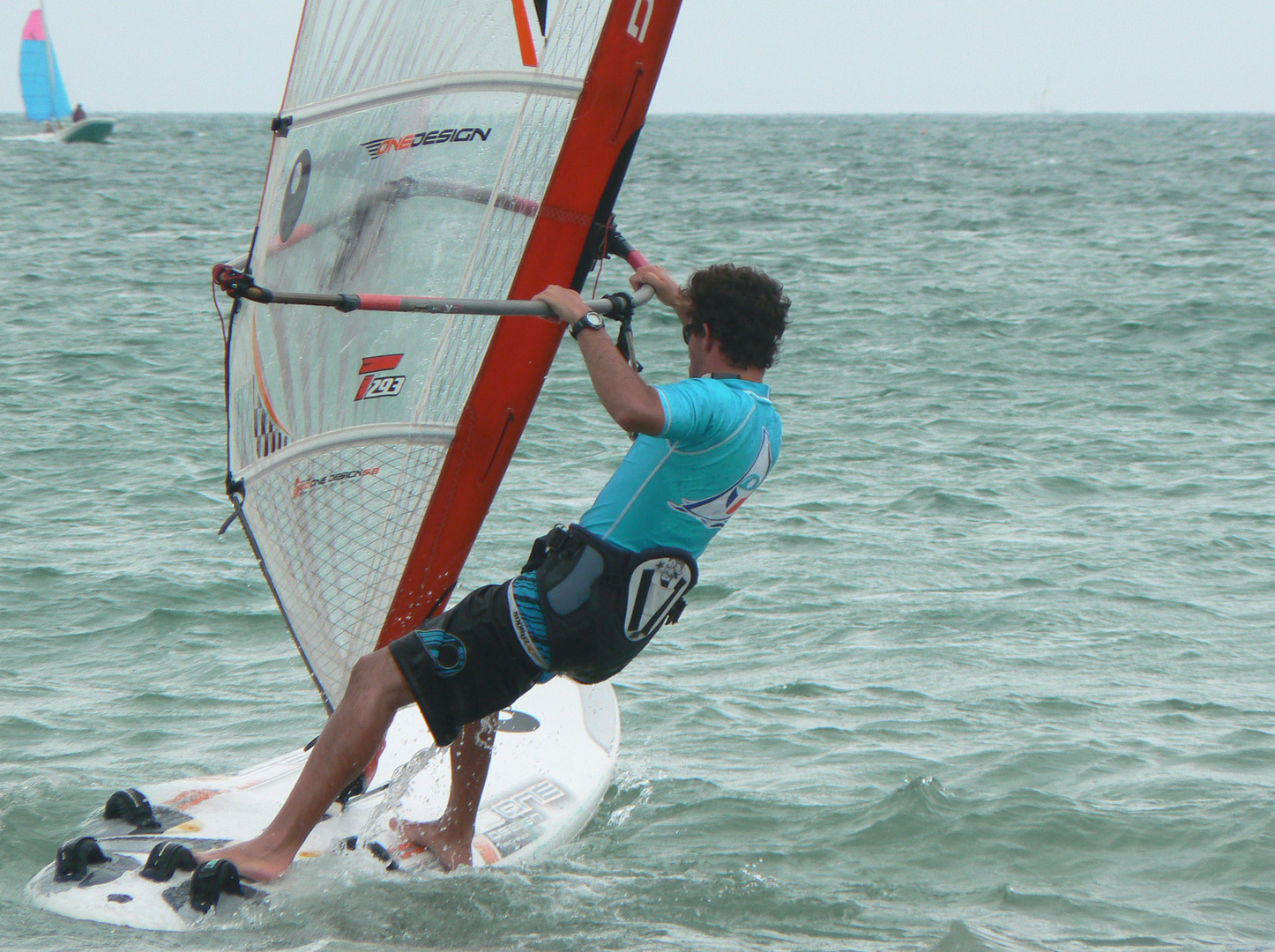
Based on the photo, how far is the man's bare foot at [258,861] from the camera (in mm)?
3094

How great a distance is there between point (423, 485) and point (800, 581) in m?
3.14

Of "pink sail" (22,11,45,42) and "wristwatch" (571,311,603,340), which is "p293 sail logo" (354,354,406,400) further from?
"pink sail" (22,11,45,42)

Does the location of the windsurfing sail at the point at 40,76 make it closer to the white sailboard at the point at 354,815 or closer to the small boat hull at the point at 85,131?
the small boat hull at the point at 85,131

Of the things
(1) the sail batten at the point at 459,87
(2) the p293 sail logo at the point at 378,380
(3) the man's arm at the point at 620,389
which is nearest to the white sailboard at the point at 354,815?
(2) the p293 sail logo at the point at 378,380

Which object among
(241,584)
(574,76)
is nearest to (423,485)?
(574,76)

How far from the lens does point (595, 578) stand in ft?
9.72

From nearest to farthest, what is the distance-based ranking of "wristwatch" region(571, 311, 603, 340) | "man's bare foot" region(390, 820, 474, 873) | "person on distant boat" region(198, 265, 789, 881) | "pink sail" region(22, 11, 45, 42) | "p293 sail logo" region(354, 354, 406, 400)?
"wristwatch" region(571, 311, 603, 340)
"person on distant boat" region(198, 265, 789, 881)
"p293 sail logo" region(354, 354, 406, 400)
"man's bare foot" region(390, 820, 474, 873)
"pink sail" region(22, 11, 45, 42)

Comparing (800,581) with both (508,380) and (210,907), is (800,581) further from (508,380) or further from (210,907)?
(210,907)

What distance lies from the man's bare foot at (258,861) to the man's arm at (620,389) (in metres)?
1.34

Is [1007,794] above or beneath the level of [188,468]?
above

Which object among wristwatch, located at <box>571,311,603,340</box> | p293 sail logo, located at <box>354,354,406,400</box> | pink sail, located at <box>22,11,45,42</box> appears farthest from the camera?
pink sail, located at <box>22,11,45,42</box>

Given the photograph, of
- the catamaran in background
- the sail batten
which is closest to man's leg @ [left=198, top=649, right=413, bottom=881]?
the sail batten

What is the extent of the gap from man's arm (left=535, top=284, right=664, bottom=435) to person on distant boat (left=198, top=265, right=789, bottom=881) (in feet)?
0.32

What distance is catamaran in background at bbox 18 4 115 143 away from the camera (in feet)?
159
